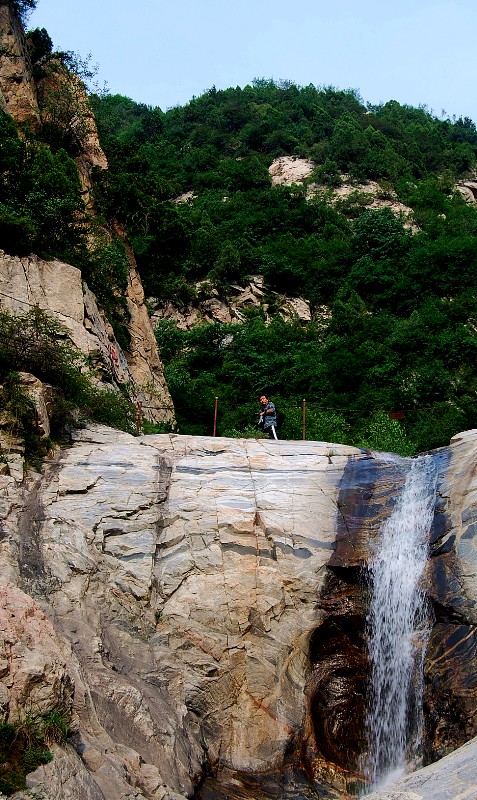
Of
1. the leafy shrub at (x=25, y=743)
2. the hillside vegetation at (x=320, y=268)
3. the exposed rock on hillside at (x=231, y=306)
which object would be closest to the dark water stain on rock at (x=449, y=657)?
the leafy shrub at (x=25, y=743)

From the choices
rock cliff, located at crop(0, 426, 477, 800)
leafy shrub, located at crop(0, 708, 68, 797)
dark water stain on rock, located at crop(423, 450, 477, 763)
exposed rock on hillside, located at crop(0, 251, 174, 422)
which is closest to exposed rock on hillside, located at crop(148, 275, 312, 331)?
exposed rock on hillside, located at crop(0, 251, 174, 422)

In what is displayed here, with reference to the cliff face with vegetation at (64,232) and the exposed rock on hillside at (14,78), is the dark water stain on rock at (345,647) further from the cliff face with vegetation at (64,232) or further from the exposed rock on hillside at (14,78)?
the exposed rock on hillside at (14,78)

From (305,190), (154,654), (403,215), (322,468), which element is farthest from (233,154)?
(154,654)

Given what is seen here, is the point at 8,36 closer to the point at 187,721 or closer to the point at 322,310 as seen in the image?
the point at 322,310

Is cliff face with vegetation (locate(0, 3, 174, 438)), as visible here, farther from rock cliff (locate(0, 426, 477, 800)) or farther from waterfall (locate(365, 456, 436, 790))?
waterfall (locate(365, 456, 436, 790))

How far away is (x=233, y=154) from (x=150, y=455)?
157 ft

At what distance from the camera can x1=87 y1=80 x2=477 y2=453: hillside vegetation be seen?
34.1 meters

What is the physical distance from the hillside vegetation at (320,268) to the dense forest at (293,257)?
10cm

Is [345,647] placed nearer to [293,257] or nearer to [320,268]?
[320,268]

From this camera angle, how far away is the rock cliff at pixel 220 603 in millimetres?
14273

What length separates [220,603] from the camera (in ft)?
55.4

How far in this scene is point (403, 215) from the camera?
4919 cm

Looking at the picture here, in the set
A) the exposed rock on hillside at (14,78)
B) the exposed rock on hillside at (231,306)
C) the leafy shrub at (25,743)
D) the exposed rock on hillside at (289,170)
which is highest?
the exposed rock on hillside at (289,170)

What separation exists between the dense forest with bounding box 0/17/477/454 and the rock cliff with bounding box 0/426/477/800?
8.54m
